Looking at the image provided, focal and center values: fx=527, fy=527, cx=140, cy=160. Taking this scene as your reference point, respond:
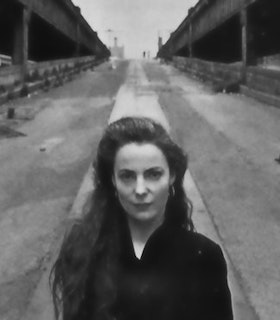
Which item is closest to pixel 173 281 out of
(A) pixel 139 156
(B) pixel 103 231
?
(B) pixel 103 231

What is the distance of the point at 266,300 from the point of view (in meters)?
2.98

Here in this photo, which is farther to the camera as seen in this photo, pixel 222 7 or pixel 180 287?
pixel 222 7

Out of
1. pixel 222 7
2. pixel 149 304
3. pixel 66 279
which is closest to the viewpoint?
pixel 149 304

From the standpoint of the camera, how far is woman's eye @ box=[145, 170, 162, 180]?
66.9 inches

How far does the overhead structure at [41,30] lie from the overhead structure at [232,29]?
632cm

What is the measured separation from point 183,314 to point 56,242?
2445mm

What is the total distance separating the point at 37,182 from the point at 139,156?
414cm

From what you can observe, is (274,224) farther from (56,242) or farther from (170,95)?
(170,95)

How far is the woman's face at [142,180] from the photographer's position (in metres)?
1.68

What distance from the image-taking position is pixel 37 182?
5.67m

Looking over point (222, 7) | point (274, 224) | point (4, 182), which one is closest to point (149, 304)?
point (274, 224)

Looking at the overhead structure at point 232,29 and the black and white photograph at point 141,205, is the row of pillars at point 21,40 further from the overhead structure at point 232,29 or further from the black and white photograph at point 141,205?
the overhead structure at point 232,29

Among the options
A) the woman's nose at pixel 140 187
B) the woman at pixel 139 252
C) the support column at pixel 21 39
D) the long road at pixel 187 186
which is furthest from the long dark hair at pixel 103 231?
the support column at pixel 21 39

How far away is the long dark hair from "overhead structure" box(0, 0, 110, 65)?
44.5ft
